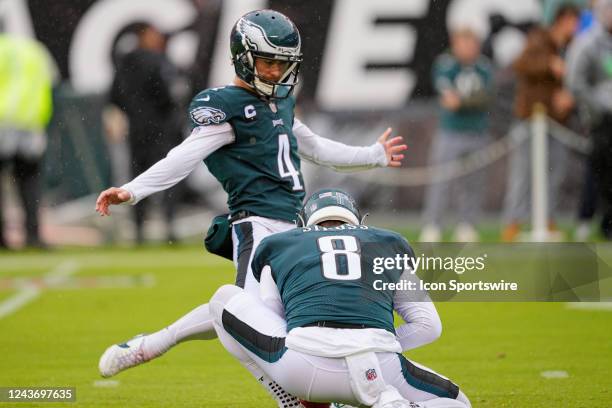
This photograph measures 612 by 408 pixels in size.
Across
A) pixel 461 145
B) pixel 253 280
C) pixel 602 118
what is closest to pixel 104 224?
pixel 461 145

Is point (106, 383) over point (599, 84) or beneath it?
over

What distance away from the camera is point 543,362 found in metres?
7.13

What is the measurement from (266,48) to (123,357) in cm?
160

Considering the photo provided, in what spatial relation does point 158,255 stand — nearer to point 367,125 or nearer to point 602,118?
point 367,125

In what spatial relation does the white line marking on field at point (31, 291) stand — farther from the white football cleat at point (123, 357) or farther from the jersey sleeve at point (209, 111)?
the jersey sleeve at point (209, 111)

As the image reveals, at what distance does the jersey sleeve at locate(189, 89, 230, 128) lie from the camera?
5914 mm

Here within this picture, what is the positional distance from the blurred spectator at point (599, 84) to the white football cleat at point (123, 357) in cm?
793

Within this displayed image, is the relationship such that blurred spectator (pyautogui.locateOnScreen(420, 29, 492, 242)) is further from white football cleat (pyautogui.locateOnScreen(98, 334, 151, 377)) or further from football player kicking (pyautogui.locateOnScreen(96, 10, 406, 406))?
white football cleat (pyautogui.locateOnScreen(98, 334, 151, 377))

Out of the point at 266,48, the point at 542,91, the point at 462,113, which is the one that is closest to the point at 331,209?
the point at 266,48

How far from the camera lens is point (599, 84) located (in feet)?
42.5

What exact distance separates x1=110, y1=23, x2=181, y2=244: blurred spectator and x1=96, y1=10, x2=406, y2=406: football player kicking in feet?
27.9

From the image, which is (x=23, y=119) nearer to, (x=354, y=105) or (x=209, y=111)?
(x=354, y=105)

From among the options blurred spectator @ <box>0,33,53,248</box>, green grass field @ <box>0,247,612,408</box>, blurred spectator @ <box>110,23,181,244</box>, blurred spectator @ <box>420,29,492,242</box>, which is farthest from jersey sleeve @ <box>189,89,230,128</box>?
blurred spectator @ <box>0,33,53,248</box>

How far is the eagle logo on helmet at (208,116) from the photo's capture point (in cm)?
591
